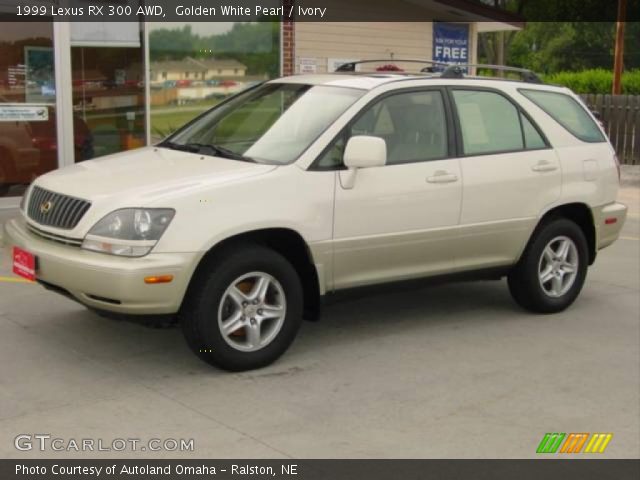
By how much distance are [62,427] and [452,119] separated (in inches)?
132

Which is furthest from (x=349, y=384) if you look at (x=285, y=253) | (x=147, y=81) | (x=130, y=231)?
(x=147, y=81)

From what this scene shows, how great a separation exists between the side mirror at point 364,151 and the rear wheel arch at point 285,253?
57 centimetres

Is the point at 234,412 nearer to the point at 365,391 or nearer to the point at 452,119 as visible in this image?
the point at 365,391

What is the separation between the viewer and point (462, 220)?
20.9ft

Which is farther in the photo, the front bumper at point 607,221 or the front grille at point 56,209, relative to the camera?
the front bumper at point 607,221

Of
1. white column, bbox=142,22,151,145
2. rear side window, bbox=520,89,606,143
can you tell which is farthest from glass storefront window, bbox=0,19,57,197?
rear side window, bbox=520,89,606,143

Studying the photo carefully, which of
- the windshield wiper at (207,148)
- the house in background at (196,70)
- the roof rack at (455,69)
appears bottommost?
the windshield wiper at (207,148)

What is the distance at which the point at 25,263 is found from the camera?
556 cm

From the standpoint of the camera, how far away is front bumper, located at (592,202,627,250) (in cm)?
732

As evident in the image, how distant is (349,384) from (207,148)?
1.83m

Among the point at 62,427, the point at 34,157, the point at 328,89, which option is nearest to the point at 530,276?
the point at 328,89

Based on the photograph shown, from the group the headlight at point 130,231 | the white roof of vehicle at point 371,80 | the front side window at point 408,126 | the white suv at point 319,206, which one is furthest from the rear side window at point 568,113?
the headlight at point 130,231

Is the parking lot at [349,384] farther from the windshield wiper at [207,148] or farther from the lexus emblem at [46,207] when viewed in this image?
the windshield wiper at [207,148]

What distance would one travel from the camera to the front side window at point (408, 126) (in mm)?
6098
